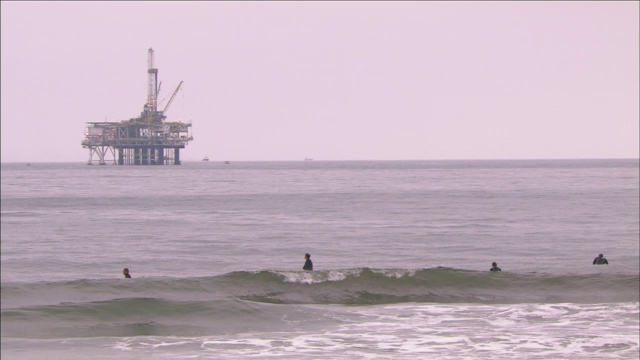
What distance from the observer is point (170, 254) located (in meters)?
47.2

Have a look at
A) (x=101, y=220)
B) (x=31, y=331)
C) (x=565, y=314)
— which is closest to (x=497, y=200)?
(x=101, y=220)

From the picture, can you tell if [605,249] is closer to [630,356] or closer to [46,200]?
[630,356]

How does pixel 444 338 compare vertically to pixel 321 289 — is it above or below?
above

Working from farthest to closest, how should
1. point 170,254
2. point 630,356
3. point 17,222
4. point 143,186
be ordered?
point 143,186
point 17,222
point 170,254
point 630,356

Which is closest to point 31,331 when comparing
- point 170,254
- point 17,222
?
point 170,254

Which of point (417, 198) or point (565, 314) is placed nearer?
point (565, 314)

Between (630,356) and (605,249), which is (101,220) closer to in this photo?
(605,249)

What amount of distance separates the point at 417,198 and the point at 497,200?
9.02 metres

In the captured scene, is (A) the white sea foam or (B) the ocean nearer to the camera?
(A) the white sea foam

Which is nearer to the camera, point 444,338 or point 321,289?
point 444,338

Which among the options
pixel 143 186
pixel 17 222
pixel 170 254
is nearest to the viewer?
pixel 170 254

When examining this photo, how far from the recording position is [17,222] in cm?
6800

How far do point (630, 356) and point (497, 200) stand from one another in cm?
7634

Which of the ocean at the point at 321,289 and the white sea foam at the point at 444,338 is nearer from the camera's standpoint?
the white sea foam at the point at 444,338
